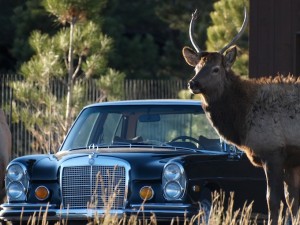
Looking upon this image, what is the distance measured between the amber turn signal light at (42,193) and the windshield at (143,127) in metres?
1.05

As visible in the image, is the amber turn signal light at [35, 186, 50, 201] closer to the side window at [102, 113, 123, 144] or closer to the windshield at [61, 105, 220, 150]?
the windshield at [61, 105, 220, 150]

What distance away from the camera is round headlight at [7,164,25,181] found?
39.1 ft

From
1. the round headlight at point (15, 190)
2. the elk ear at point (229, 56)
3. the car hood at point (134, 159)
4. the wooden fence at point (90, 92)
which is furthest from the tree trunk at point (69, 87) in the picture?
the round headlight at point (15, 190)

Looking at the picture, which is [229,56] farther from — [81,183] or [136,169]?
[81,183]

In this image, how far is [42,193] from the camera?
463 inches

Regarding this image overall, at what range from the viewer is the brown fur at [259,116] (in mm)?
11828

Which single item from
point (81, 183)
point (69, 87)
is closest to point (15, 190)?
point (81, 183)

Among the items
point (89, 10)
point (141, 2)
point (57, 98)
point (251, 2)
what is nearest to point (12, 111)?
point (57, 98)

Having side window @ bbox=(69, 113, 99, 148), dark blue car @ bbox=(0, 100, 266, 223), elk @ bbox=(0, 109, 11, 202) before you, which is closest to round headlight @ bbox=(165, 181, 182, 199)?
dark blue car @ bbox=(0, 100, 266, 223)

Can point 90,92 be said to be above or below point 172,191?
above

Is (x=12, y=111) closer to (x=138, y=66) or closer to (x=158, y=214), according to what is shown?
(x=138, y=66)

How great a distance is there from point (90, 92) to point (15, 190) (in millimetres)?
12813

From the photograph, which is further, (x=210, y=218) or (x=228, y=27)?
(x=228, y=27)

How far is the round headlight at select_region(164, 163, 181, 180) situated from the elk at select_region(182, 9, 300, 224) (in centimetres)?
87
